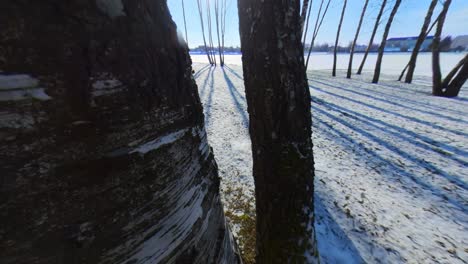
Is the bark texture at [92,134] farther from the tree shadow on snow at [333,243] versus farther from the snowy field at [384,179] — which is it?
the snowy field at [384,179]

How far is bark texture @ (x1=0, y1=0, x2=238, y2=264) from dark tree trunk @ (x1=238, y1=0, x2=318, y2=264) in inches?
25.5

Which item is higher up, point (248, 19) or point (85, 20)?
point (248, 19)

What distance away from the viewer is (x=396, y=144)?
403 cm

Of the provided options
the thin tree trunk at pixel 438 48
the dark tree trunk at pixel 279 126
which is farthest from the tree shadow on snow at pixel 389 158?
the thin tree trunk at pixel 438 48

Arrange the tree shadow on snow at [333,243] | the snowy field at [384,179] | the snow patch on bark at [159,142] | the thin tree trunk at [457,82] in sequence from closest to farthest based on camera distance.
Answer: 1. the snow patch on bark at [159,142]
2. the tree shadow on snow at [333,243]
3. the snowy field at [384,179]
4. the thin tree trunk at [457,82]

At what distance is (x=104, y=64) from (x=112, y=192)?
227mm

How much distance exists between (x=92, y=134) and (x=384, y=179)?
361 cm

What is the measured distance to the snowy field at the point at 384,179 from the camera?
1.97 m

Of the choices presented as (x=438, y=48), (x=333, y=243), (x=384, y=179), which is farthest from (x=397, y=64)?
(x=333, y=243)

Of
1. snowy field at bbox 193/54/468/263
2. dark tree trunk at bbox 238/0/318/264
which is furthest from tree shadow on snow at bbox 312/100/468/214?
dark tree trunk at bbox 238/0/318/264

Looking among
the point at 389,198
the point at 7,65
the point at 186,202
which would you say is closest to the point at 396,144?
the point at 389,198

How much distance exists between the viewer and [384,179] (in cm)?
295

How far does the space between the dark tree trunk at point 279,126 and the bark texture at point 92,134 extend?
65cm

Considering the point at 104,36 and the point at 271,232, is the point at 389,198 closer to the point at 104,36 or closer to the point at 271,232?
the point at 271,232
